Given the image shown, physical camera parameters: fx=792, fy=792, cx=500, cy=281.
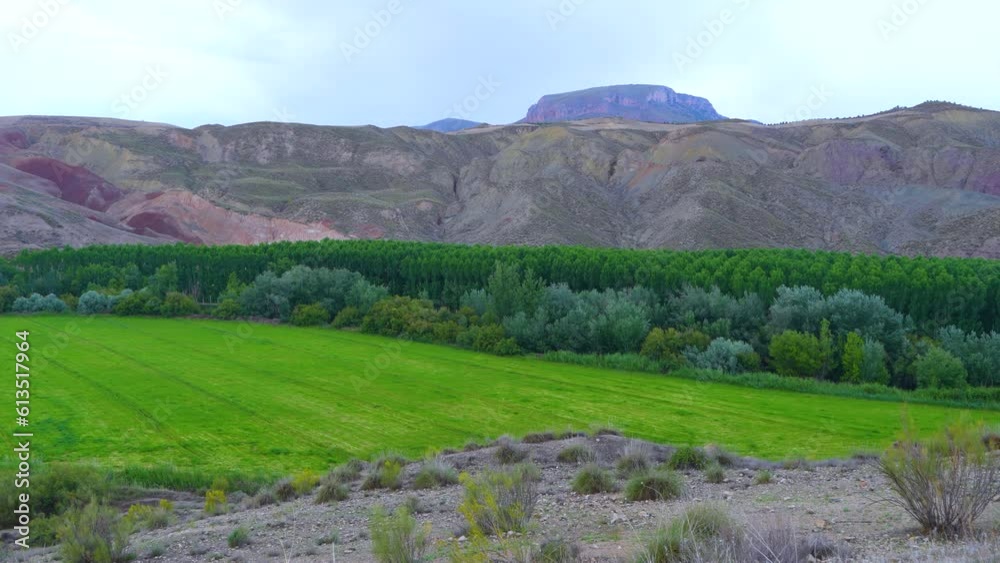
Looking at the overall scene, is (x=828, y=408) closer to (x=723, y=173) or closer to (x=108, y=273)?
(x=108, y=273)

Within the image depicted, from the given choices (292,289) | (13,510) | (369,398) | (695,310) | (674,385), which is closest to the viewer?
(13,510)

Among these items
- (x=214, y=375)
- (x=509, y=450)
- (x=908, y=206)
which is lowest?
(x=214, y=375)

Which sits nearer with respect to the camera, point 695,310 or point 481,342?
point 695,310

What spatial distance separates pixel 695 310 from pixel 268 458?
22.5m

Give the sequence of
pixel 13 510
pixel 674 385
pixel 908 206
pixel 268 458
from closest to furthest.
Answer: pixel 13 510
pixel 268 458
pixel 674 385
pixel 908 206

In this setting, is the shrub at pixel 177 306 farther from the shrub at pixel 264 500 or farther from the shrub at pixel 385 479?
the shrub at pixel 385 479

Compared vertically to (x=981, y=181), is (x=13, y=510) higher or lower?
lower

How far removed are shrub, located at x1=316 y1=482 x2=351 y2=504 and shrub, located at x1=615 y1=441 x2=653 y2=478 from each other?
480 centimetres

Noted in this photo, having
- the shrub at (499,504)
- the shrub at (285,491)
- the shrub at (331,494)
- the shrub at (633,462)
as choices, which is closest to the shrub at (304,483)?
the shrub at (285,491)

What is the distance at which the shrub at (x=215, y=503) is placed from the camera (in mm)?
14219

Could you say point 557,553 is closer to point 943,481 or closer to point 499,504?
point 499,504

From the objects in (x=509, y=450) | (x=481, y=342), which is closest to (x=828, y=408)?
(x=509, y=450)

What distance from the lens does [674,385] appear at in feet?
100

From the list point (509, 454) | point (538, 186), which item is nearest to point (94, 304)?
point (509, 454)
